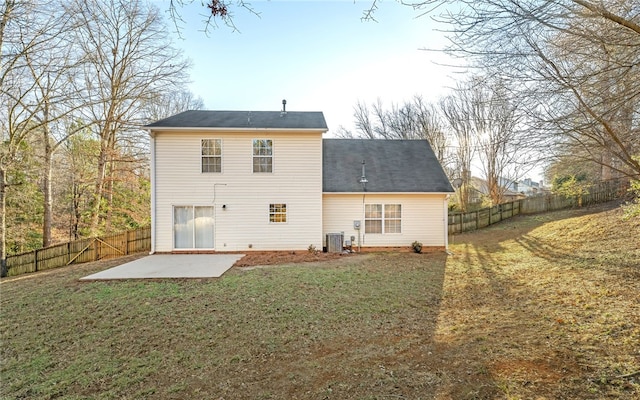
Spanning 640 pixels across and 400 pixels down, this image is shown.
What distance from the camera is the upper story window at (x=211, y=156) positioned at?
11.8 m

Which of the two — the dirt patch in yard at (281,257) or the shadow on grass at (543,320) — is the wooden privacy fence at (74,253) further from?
the shadow on grass at (543,320)

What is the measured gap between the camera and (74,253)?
1273 cm

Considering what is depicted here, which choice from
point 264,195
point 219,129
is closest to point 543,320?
point 264,195

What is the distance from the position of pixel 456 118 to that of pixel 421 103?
3988 millimetres

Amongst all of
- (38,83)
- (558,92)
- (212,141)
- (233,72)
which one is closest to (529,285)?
(558,92)

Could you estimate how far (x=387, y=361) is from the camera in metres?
3.66

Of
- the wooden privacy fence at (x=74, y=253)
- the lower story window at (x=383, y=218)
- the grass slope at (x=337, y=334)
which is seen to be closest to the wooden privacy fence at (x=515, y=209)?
the lower story window at (x=383, y=218)

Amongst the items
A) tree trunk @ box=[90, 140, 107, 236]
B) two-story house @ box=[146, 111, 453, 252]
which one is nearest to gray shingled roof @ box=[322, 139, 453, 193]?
two-story house @ box=[146, 111, 453, 252]

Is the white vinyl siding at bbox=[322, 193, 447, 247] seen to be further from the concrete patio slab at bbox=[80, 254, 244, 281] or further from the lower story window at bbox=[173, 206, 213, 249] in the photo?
the lower story window at bbox=[173, 206, 213, 249]

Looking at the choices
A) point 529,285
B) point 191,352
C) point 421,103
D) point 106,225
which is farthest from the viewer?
point 421,103

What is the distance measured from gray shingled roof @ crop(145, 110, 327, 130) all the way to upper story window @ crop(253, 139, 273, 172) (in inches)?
25.4

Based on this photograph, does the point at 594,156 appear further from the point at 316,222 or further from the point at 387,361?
the point at 316,222

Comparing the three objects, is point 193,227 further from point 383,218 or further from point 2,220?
point 383,218

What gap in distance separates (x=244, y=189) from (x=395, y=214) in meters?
6.26
